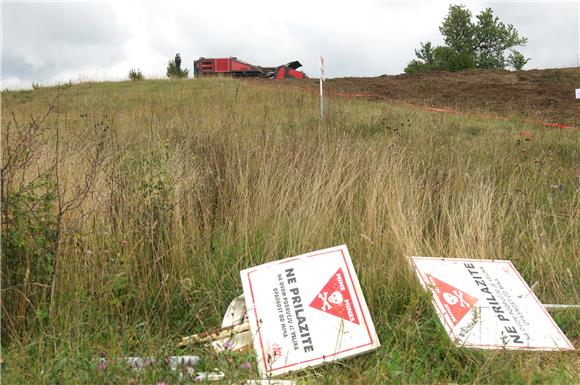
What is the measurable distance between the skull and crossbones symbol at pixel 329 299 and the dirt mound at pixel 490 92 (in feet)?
34.1

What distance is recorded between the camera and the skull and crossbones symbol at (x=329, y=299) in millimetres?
2838

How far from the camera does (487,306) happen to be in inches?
119

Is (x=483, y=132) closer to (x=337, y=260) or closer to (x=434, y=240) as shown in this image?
(x=434, y=240)

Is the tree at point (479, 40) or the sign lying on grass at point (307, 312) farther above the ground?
the tree at point (479, 40)

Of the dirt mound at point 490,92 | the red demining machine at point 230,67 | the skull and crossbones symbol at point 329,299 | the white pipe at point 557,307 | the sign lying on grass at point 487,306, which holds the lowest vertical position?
the white pipe at point 557,307

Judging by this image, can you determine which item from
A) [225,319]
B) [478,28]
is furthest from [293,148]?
[478,28]

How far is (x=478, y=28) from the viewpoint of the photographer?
155ft

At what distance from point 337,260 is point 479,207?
5.18ft

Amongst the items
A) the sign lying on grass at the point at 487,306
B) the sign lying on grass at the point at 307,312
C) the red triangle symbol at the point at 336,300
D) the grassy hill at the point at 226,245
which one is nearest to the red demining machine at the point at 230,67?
the grassy hill at the point at 226,245

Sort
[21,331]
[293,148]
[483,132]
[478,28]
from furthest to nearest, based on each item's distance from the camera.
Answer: [478,28], [483,132], [293,148], [21,331]

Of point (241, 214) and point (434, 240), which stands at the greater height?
point (241, 214)

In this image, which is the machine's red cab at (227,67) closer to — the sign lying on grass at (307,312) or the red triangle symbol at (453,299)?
the sign lying on grass at (307,312)

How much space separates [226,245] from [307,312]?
3.18ft

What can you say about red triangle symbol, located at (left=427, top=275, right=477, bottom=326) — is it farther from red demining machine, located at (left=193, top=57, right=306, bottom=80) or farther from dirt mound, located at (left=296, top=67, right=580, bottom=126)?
Result: red demining machine, located at (left=193, top=57, right=306, bottom=80)
